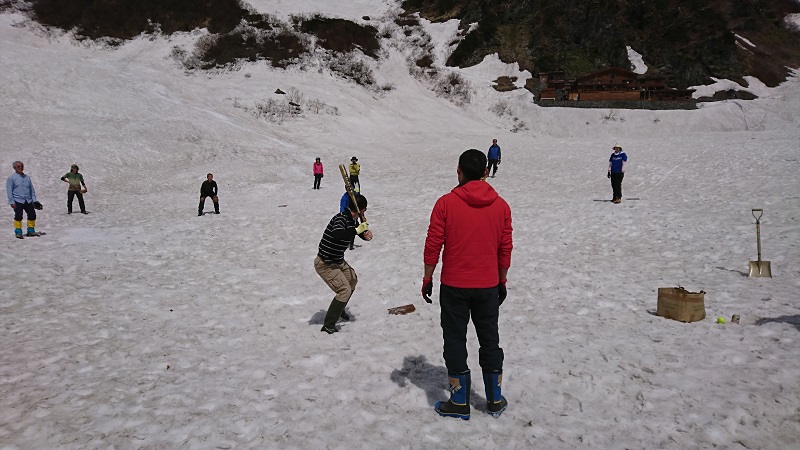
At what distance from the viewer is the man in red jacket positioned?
4.42 metres

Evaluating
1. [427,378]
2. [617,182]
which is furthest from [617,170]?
[427,378]

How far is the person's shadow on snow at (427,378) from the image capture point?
17.0 ft

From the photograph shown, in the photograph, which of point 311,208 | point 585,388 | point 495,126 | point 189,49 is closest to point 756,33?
point 495,126

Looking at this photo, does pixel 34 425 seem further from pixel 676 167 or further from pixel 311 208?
pixel 676 167

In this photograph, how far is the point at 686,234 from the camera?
12227mm

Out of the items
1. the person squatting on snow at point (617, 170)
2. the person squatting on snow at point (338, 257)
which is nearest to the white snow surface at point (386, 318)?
the person squatting on snow at point (338, 257)

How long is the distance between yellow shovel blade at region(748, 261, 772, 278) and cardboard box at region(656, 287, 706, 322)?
104 inches

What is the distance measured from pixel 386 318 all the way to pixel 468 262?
13.1ft

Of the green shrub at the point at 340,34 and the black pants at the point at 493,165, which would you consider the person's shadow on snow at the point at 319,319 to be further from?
the green shrub at the point at 340,34

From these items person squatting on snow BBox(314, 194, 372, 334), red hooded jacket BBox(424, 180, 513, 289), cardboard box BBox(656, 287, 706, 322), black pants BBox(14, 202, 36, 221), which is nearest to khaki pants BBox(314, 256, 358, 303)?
person squatting on snow BBox(314, 194, 372, 334)

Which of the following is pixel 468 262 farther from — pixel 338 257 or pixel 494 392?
pixel 338 257

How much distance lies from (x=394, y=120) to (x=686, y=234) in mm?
41625

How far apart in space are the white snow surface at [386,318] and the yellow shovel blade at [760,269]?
19cm

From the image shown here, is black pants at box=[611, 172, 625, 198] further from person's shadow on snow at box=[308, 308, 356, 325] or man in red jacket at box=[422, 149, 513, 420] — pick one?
man in red jacket at box=[422, 149, 513, 420]
